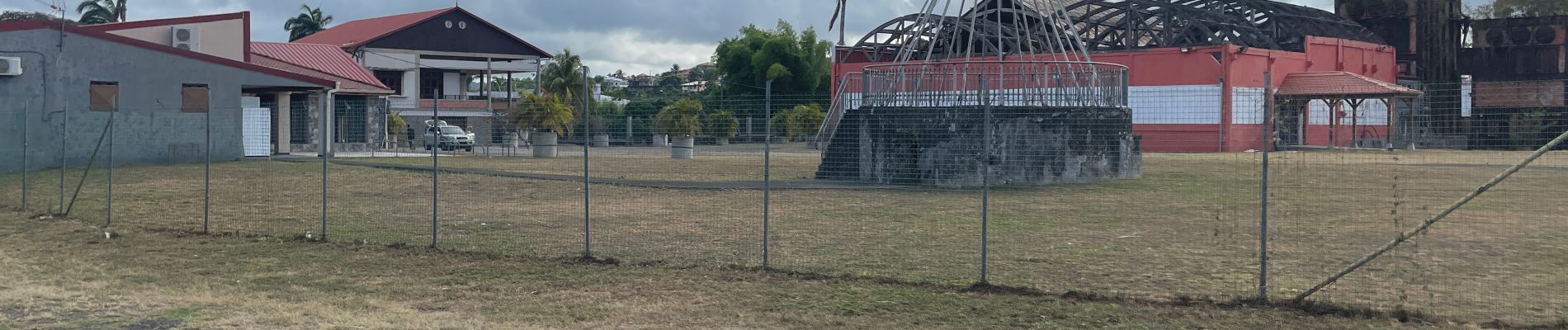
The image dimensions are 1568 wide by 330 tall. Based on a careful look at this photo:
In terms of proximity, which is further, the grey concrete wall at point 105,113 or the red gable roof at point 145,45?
the red gable roof at point 145,45

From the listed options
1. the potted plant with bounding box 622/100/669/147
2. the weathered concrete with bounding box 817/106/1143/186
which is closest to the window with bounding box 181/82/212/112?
the potted plant with bounding box 622/100/669/147

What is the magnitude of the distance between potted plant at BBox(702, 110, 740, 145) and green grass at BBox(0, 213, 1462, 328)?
2.97 meters

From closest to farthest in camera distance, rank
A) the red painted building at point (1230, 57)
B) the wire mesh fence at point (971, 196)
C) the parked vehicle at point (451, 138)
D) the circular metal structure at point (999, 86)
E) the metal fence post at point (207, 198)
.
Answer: the wire mesh fence at point (971, 196)
the metal fence post at point (207, 198)
the circular metal structure at point (999, 86)
the parked vehicle at point (451, 138)
the red painted building at point (1230, 57)

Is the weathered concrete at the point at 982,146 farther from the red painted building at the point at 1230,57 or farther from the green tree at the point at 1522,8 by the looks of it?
the green tree at the point at 1522,8

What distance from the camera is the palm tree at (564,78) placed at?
70.8m

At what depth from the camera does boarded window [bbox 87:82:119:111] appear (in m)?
29.1

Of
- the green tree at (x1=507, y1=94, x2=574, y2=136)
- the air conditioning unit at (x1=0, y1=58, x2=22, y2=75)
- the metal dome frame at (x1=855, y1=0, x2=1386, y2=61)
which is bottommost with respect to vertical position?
the green tree at (x1=507, y1=94, x2=574, y2=136)

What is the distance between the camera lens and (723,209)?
16.3m

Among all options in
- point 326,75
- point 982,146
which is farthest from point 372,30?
point 982,146

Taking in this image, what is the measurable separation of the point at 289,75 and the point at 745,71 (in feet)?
165

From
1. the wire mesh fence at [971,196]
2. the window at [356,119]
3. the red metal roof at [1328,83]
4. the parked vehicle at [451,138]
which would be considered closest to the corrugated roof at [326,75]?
the window at [356,119]

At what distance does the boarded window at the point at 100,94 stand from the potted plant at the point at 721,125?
779 inches

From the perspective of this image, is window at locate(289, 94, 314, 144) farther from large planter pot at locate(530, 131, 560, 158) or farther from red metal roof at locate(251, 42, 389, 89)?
large planter pot at locate(530, 131, 560, 158)

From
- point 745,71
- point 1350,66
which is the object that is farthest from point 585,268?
point 745,71
